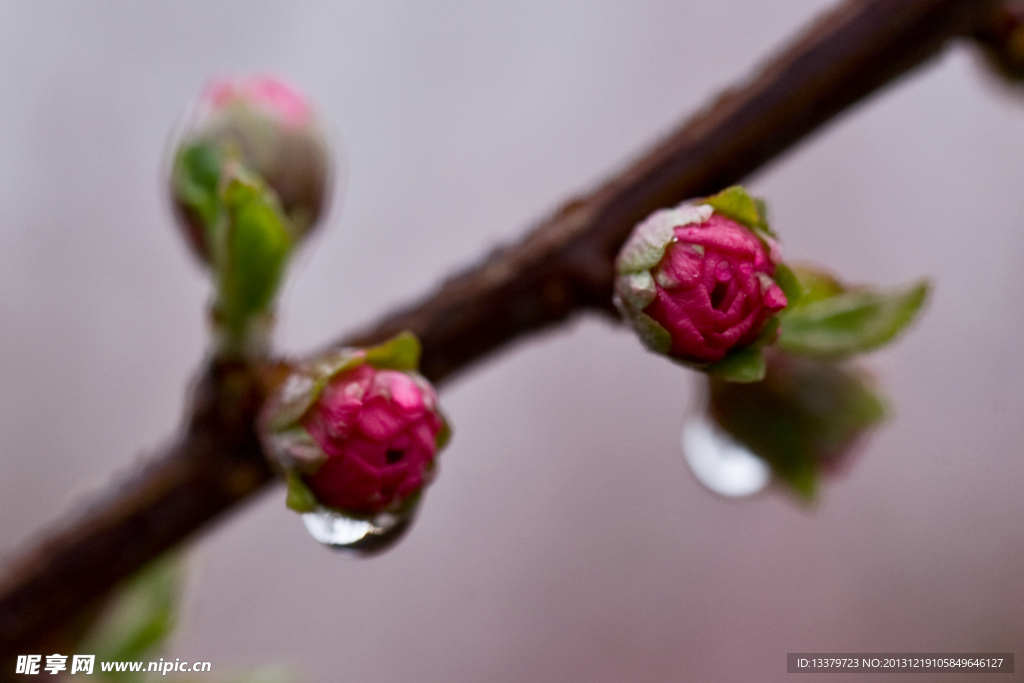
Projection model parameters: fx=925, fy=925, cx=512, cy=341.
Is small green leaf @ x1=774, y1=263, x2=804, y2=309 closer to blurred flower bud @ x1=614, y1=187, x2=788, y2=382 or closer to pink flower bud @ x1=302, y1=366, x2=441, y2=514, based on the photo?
blurred flower bud @ x1=614, y1=187, x2=788, y2=382

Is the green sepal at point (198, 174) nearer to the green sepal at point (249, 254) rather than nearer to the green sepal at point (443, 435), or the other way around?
the green sepal at point (249, 254)

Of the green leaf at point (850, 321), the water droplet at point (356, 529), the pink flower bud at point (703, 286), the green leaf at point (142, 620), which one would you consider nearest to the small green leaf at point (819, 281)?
the green leaf at point (850, 321)

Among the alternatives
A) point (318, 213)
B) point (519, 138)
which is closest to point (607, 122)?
point (519, 138)

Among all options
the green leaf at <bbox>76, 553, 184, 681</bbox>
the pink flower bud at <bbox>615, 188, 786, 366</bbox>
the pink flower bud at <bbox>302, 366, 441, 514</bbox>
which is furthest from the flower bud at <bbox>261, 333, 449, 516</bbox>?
the green leaf at <bbox>76, 553, 184, 681</bbox>

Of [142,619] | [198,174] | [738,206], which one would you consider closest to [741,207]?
[738,206]

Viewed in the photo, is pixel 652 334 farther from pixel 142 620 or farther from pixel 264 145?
pixel 142 620

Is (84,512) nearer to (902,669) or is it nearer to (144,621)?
(144,621)
